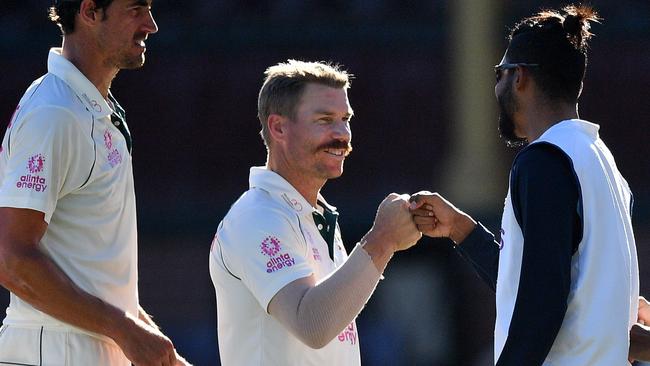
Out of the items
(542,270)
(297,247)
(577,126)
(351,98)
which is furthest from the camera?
(351,98)

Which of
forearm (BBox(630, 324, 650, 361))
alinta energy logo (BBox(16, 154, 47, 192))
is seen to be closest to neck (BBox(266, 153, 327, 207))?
alinta energy logo (BBox(16, 154, 47, 192))

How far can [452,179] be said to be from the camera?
9844mm

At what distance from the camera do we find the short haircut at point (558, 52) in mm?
3254

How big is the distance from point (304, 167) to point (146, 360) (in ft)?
2.27

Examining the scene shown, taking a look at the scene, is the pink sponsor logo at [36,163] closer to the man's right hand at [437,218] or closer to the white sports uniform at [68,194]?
the white sports uniform at [68,194]

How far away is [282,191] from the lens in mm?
3547

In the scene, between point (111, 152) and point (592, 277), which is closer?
point (592, 277)

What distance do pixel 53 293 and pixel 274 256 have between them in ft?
1.79

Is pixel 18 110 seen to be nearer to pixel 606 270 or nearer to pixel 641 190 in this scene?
pixel 606 270

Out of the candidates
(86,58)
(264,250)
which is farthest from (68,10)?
(264,250)

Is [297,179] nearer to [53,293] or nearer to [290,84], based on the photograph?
[290,84]

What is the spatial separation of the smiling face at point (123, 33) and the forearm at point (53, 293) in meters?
0.60

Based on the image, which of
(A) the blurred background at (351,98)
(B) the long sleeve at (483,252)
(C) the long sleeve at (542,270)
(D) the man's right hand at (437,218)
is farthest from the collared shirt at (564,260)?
(A) the blurred background at (351,98)

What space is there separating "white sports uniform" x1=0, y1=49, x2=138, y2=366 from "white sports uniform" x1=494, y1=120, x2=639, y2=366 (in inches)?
39.8
